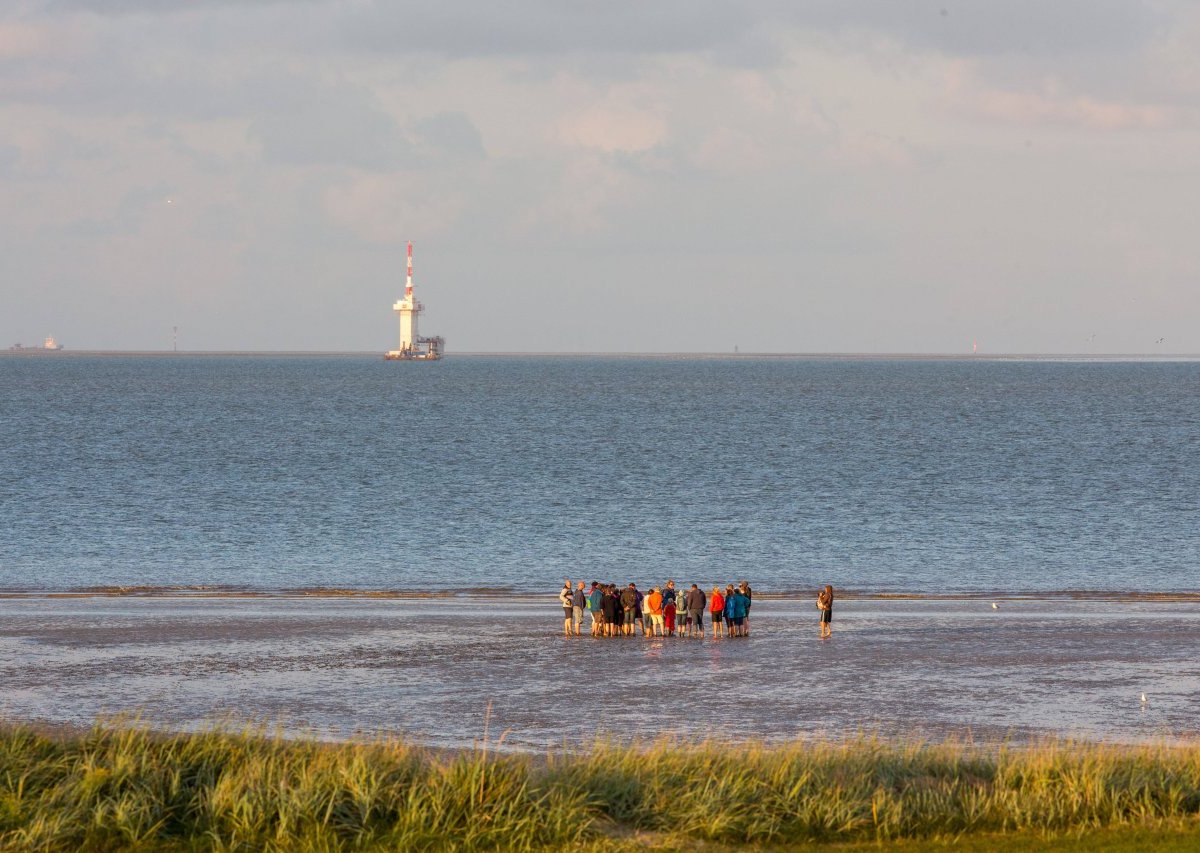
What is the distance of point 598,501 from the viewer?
61812 mm

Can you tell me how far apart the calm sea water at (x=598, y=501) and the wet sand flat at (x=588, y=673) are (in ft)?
26.6

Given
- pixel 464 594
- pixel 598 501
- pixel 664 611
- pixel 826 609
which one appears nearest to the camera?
pixel 826 609

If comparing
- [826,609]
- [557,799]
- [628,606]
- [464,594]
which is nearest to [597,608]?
[628,606]

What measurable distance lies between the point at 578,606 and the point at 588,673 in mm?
4778

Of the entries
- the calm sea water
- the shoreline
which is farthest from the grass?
the calm sea water

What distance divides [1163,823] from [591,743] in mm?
7386

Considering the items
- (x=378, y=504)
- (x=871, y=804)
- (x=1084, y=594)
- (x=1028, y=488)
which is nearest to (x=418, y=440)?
(x=378, y=504)

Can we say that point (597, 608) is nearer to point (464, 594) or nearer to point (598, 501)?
point (464, 594)

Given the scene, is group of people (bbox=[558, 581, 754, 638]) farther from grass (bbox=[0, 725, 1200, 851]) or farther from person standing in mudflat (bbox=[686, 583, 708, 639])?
grass (bbox=[0, 725, 1200, 851])

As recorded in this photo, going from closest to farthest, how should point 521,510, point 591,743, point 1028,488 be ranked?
point 591,743 < point 521,510 < point 1028,488

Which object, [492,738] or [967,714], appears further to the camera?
[967,714]

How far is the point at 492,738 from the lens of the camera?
2009 cm

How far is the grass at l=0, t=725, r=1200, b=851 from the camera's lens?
14.7 metres

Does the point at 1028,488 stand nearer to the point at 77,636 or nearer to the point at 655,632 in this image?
the point at 655,632
